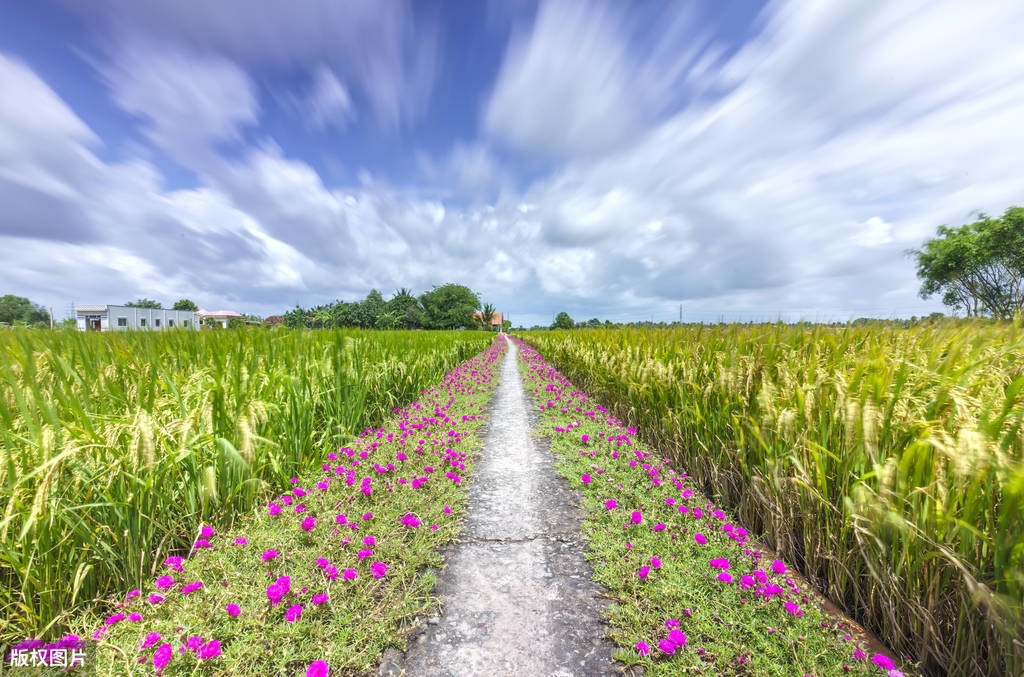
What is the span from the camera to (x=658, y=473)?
3.74m

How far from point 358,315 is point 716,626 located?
63660 mm

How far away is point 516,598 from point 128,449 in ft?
8.41

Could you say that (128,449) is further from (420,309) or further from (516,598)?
(420,309)

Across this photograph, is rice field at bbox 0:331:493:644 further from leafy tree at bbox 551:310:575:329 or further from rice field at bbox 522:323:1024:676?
leafy tree at bbox 551:310:575:329

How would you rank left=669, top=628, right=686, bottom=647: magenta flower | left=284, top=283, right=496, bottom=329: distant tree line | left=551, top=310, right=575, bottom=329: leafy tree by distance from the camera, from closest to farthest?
1. left=669, top=628, right=686, bottom=647: magenta flower
2. left=284, top=283, right=496, bottom=329: distant tree line
3. left=551, top=310, right=575, bottom=329: leafy tree

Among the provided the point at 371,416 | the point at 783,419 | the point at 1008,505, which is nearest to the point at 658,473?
the point at 783,419

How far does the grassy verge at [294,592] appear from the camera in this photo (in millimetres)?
1591

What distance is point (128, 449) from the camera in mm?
2180

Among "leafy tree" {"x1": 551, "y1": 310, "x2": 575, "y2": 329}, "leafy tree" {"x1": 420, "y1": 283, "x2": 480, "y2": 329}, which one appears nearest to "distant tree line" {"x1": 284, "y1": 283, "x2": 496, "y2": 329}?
"leafy tree" {"x1": 420, "y1": 283, "x2": 480, "y2": 329}

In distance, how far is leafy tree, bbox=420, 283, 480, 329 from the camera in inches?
2437

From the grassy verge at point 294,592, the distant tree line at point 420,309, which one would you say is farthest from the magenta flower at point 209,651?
the distant tree line at point 420,309

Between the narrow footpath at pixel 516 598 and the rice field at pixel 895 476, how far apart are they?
148cm

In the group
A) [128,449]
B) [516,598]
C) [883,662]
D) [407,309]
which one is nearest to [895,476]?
[883,662]

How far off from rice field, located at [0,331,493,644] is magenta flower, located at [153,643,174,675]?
2.24 ft
